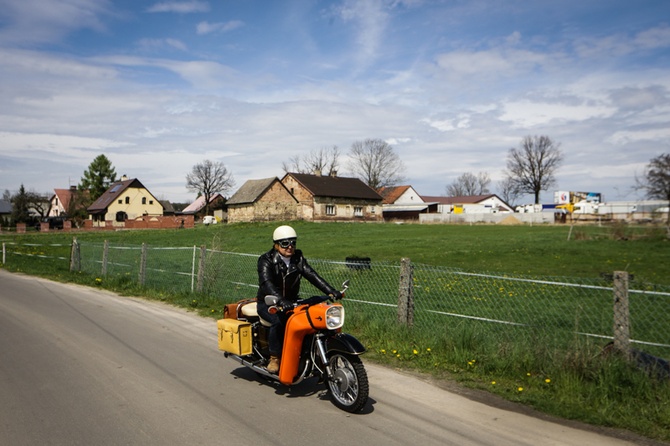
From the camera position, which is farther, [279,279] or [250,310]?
[250,310]

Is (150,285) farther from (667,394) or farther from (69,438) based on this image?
(667,394)

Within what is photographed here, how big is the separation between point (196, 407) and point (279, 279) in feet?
5.30

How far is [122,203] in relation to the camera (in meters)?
83.9

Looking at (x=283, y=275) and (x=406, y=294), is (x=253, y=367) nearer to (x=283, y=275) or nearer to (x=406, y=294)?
(x=283, y=275)

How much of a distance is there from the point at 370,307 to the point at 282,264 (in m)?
5.29

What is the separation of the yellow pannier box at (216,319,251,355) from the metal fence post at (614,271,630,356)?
432 cm

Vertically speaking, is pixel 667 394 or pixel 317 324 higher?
pixel 317 324

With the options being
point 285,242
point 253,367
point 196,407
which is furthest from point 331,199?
point 196,407

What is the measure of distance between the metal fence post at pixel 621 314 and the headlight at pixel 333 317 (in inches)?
130

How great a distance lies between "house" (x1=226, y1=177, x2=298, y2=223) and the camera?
6662 centimetres

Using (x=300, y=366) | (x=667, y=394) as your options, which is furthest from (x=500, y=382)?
(x=300, y=366)

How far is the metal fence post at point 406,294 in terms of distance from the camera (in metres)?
8.47

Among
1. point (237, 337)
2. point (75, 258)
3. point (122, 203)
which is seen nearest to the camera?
point (237, 337)

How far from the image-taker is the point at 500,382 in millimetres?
6375
